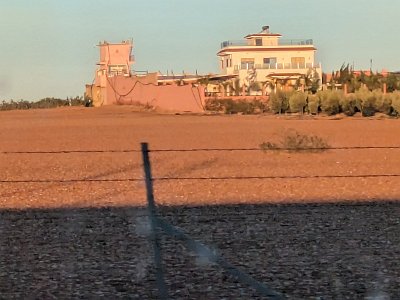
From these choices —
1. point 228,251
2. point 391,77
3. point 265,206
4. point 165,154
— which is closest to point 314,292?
point 228,251

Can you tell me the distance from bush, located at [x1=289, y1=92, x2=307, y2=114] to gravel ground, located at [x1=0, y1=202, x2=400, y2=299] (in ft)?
145

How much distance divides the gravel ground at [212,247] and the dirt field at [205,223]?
0.6 inches

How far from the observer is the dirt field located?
855 centimetres

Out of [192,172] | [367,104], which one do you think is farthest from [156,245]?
[367,104]

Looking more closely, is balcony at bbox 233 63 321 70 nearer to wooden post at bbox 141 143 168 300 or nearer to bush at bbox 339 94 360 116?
bush at bbox 339 94 360 116

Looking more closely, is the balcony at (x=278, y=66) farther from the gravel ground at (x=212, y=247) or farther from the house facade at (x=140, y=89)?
the gravel ground at (x=212, y=247)

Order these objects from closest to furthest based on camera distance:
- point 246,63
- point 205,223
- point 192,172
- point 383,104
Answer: point 205,223 < point 192,172 < point 383,104 < point 246,63

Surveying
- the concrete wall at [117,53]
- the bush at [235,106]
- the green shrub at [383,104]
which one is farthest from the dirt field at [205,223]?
the concrete wall at [117,53]

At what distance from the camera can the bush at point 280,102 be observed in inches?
2362

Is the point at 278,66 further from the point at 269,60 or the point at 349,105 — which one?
the point at 349,105

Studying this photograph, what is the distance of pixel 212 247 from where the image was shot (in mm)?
10570

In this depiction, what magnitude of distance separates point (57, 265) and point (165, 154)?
581 inches

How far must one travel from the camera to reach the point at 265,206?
14250 millimetres

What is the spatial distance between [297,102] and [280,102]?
5.87 ft
